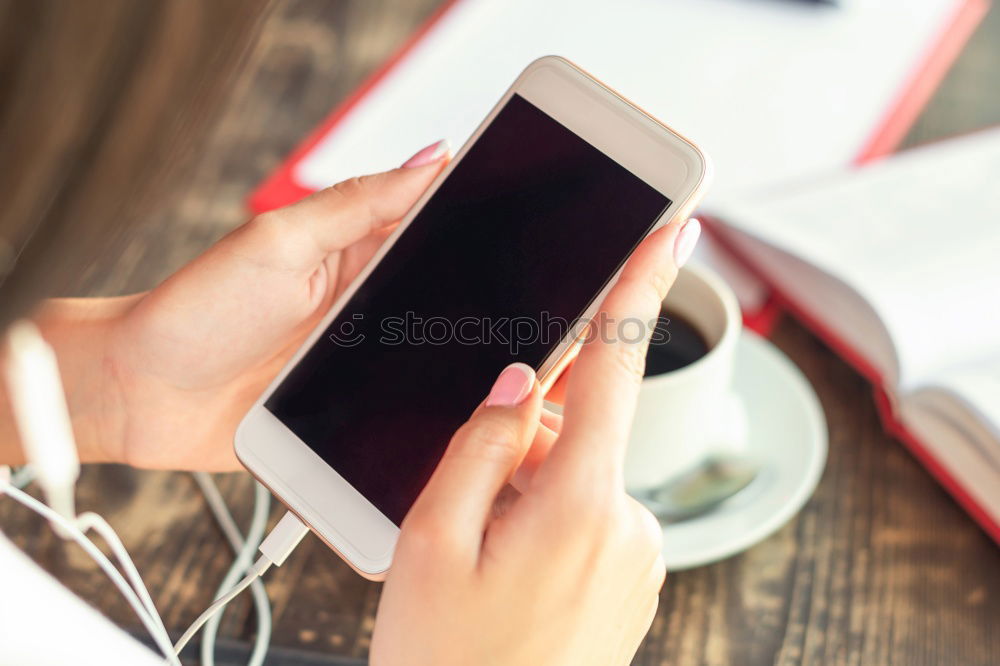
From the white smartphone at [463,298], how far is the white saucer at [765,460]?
0.14m

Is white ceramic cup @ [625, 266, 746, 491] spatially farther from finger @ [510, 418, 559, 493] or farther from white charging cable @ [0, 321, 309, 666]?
white charging cable @ [0, 321, 309, 666]

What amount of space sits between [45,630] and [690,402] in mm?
323

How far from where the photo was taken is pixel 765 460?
548mm

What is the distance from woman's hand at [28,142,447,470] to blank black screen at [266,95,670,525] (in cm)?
6

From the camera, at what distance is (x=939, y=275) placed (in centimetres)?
59

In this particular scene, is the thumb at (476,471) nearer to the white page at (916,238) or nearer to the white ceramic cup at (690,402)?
the white ceramic cup at (690,402)

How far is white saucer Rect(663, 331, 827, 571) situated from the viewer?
50cm

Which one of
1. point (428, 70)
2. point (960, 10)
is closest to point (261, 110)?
point (428, 70)

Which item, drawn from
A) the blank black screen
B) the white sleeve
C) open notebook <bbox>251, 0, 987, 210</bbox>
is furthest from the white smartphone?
open notebook <bbox>251, 0, 987, 210</bbox>

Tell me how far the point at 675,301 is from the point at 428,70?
0.44 m

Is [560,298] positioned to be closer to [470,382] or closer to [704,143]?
[470,382]

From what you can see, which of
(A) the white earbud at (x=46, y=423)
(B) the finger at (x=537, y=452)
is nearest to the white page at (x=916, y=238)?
(B) the finger at (x=537, y=452)

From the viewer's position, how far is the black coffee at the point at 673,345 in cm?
53

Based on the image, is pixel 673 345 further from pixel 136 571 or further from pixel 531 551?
pixel 136 571
